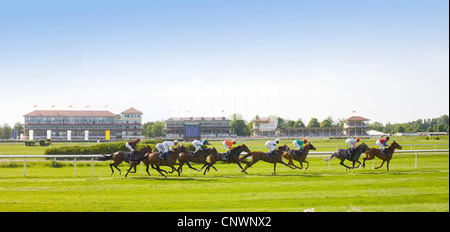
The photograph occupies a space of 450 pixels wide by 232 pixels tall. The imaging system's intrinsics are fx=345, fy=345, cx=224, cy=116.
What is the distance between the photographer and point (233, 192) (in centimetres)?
794

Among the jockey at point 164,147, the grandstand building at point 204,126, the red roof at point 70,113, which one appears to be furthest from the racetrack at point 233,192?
the red roof at point 70,113

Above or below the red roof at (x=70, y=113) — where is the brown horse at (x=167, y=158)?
below

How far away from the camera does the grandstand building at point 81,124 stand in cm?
4503

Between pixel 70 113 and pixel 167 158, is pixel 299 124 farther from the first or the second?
pixel 167 158

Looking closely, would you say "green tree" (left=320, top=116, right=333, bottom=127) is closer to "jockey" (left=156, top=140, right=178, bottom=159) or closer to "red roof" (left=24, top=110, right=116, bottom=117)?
"red roof" (left=24, top=110, right=116, bottom=117)

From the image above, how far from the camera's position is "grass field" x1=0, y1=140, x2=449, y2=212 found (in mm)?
6473

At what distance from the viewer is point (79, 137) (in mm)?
48938

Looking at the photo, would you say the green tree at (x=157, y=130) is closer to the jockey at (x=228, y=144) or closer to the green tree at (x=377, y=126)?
the green tree at (x=377, y=126)

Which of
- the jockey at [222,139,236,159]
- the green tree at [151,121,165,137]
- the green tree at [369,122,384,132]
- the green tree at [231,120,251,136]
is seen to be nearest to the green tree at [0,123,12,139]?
the green tree at [151,121,165,137]

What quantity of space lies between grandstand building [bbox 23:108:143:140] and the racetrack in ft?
113

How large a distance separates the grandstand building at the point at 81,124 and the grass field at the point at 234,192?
3451 cm
